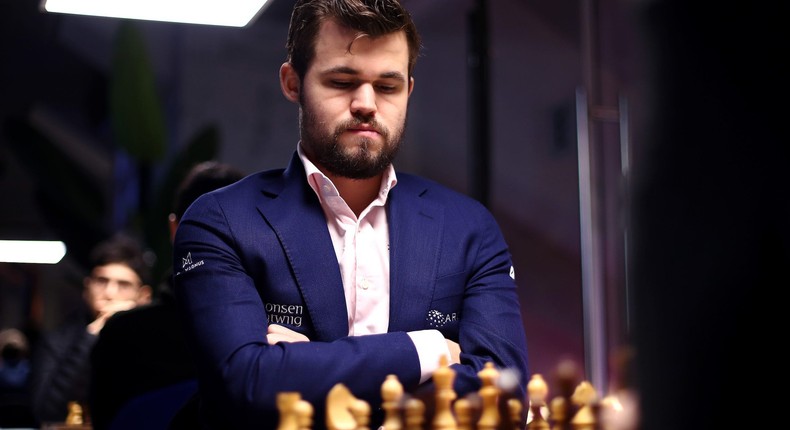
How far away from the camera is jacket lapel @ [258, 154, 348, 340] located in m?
1.35

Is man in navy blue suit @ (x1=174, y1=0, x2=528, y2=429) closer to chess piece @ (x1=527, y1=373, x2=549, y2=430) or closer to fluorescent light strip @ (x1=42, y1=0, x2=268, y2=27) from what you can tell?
chess piece @ (x1=527, y1=373, x2=549, y2=430)

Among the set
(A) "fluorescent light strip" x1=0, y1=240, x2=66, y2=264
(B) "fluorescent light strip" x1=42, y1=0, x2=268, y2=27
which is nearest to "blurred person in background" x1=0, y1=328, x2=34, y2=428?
(A) "fluorescent light strip" x1=0, y1=240, x2=66, y2=264

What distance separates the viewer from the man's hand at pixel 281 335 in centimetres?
130

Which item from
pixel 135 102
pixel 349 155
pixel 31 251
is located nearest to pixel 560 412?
pixel 349 155

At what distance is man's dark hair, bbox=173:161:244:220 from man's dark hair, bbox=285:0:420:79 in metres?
0.88

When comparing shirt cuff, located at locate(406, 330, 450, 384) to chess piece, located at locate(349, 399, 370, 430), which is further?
shirt cuff, located at locate(406, 330, 450, 384)

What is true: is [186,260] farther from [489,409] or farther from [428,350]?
[489,409]

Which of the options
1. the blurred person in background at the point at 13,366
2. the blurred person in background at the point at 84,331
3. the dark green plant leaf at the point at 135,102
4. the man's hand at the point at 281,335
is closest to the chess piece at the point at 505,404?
the man's hand at the point at 281,335

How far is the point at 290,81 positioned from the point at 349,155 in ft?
0.68

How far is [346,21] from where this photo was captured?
1.42 meters

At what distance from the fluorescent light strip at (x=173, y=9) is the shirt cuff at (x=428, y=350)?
1.46 metres

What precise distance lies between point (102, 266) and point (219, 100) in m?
2.32

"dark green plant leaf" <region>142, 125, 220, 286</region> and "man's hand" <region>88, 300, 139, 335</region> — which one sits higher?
"dark green plant leaf" <region>142, 125, 220, 286</region>

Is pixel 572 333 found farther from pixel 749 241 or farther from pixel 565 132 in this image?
pixel 749 241
